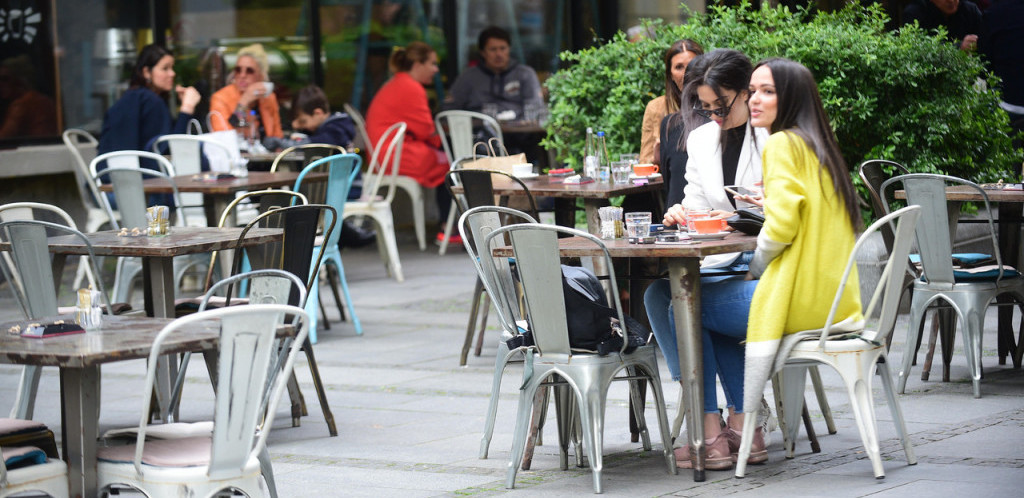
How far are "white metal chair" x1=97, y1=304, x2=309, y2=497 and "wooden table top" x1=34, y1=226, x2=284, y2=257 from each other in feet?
5.72

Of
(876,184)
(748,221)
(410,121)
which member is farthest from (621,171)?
(410,121)

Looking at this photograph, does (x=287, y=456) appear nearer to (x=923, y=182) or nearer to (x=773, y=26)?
(x=923, y=182)

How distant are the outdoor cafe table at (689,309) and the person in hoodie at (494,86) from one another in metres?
7.49

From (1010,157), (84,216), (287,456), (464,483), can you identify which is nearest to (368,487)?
(464,483)

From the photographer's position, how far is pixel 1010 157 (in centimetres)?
838

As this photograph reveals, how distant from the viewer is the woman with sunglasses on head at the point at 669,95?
687 centimetres

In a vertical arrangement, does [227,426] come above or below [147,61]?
below

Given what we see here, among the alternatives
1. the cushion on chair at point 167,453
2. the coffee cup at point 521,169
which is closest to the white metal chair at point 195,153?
the coffee cup at point 521,169

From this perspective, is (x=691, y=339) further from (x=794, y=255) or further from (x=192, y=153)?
(x=192, y=153)

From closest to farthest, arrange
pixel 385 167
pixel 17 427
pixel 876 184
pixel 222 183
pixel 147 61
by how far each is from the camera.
Result: 1. pixel 17 427
2. pixel 876 184
3. pixel 222 183
4. pixel 147 61
5. pixel 385 167

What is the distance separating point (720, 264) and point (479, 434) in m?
1.21

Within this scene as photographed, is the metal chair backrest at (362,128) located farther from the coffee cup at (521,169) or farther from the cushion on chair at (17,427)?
the cushion on chair at (17,427)

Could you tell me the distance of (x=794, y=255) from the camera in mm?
4535

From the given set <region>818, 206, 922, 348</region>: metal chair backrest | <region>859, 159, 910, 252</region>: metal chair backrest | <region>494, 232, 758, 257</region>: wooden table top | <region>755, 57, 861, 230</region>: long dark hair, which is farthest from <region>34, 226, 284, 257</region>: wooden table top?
<region>859, 159, 910, 252</region>: metal chair backrest
